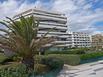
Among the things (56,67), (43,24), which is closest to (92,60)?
(56,67)

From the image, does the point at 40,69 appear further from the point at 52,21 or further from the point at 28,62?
the point at 52,21

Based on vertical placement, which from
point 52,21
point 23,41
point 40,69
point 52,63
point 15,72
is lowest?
point 40,69

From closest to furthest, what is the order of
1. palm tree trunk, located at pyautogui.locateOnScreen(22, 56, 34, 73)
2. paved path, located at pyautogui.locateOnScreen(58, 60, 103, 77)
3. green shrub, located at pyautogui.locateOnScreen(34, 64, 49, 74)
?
palm tree trunk, located at pyautogui.locateOnScreen(22, 56, 34, 73)
paved path, located at pyautogui.locateOnScreen(58, 60, 103, 77)
green shrub, located at pyautogui.locateOnScreen(34, 64, 49, 74)

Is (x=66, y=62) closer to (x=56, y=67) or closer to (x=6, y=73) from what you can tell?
(x=56, y=67)

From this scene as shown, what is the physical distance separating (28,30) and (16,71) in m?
4.32

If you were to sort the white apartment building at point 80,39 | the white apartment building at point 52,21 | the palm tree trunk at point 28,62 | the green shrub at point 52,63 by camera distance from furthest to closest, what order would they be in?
the white apartment building at point 80,39 < the white apartment building at point 52,21 < the green shrub at point 52,63 < the palm tree trunk at point 28,62

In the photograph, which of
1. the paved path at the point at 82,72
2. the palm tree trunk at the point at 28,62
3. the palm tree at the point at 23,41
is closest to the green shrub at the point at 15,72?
the palm tree trunk at the point at 28,62

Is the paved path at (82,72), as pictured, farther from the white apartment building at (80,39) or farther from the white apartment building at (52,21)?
the white apartment building at (80,39)

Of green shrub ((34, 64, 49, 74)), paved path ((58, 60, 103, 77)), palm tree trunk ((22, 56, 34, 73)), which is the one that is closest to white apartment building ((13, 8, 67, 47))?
paved path ((58, 60, 103, 77))

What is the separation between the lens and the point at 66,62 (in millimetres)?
28781

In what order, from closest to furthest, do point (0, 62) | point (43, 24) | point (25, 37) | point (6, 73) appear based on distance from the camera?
1. point (6, 73)
2. point (25, 37)
3. point (0, 62)
4. point (43, 24)

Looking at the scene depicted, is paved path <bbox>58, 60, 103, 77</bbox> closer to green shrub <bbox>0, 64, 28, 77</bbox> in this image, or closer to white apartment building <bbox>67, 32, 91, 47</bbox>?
green shrub <bbox>0, 64, 28, 77</bbox>

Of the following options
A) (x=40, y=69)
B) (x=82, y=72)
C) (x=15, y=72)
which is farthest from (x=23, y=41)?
(x=82, y=72)

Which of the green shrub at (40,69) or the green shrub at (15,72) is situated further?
the green shrub at (40,69)
